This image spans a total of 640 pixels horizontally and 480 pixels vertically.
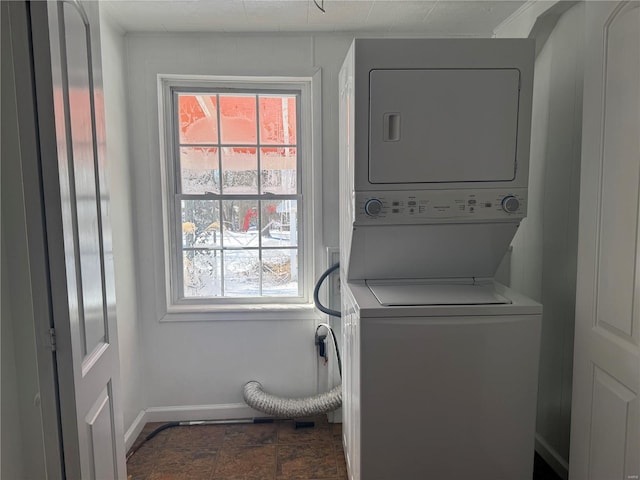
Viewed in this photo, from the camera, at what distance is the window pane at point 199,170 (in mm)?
2500

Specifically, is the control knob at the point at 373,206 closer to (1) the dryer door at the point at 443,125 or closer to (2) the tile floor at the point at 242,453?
(1) the dryer door at the point at 443,125

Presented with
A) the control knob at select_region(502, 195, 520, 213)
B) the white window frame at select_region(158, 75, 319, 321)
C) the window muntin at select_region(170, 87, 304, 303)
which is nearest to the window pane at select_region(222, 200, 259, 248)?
the window muntin at select_region(170, 87, 304, 303)

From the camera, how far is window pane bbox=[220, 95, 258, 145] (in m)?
2.49

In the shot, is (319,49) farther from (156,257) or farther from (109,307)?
(109,307)

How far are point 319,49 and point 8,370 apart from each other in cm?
206

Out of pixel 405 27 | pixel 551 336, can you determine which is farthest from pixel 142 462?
pixel 405 27

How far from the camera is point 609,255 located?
1335 mm

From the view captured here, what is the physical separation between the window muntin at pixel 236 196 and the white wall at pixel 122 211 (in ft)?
0.89

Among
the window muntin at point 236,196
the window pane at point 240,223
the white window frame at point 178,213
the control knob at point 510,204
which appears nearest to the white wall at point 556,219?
the control knob at point 510,204

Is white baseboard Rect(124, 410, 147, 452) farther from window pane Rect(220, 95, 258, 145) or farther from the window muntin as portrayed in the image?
window pane Rect(220, 95, 258, 145)

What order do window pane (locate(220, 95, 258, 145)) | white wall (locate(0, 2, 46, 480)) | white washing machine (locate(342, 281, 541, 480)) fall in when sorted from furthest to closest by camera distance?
window pane (locate(220, 95, 258, 145)) → white washing machine (locate(342, 281, 541, 480)) → white wall (locate(0, 2, 46, 480))

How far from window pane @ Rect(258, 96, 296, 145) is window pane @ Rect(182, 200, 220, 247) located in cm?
52

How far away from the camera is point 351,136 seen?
1672mm

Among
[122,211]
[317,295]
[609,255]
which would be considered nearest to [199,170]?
[122,211]
